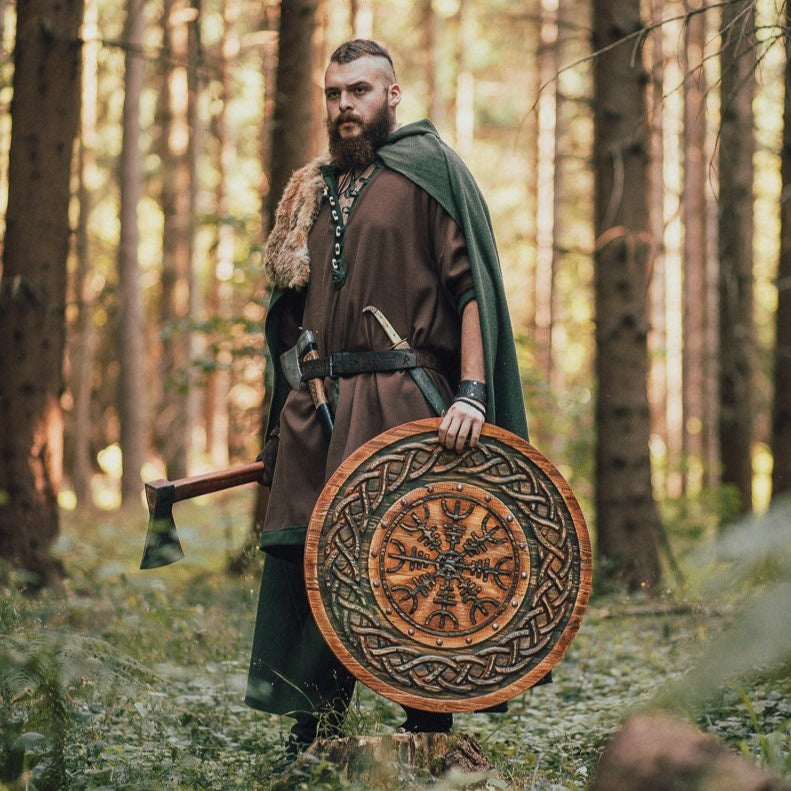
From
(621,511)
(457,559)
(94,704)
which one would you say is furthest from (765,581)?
(621,511)

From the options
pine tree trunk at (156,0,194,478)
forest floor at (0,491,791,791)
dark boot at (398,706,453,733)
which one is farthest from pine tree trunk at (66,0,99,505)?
dark boot at (398,706,453,733)

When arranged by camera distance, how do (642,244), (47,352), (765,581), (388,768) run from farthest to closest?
(642,244)
(47,352)
(388,768)
(765,581)

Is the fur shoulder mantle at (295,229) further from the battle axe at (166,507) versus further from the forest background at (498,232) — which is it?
the forest background at (498,232)

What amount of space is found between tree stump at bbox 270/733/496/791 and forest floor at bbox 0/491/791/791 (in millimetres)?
61

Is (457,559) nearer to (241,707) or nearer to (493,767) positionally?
(493,767)

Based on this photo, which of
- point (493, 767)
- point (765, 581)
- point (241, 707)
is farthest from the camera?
point (241, 707)

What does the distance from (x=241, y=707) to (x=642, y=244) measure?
4.48 m

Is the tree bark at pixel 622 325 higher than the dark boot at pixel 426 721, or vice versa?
the tree bark at pixel 622 325

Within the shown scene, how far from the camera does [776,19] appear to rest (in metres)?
4.34

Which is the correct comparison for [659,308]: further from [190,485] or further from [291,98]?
[190,485]

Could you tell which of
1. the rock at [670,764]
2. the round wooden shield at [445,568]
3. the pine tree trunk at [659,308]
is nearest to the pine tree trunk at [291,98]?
the round wooden shield at [445,568]

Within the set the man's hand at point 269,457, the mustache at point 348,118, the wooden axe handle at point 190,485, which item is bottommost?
the wooden axe handle at point 190,485

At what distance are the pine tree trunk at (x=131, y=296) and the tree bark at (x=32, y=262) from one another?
7.20m

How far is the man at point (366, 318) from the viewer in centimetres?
399
